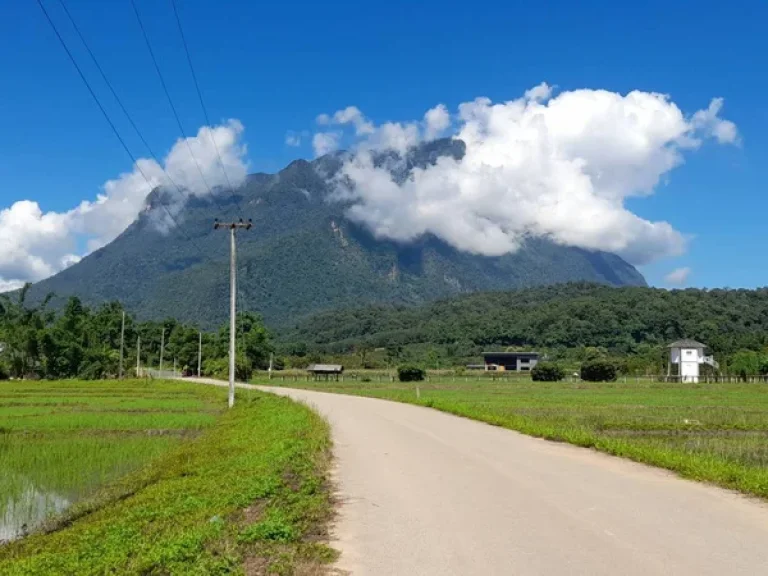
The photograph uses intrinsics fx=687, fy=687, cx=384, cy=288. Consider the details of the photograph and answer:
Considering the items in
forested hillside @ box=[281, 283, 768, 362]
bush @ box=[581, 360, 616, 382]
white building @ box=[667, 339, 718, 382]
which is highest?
forested hillside @ box=[281, 283, 768, 362]

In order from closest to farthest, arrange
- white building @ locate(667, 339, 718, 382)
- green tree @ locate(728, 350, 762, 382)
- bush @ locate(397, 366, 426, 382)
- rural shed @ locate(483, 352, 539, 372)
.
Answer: bush @ locate(397, 366, 426, 382), green tree @ locate(728, 350, 762, 382), white building @ locate(667, 339, 718, 382), rural shed @ locate(483, 352, 539, 372)

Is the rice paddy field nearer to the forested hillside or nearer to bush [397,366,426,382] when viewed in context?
bush [397,366,426,382]

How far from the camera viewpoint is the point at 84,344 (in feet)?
266

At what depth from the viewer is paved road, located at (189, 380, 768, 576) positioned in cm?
676

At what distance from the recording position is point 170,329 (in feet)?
377

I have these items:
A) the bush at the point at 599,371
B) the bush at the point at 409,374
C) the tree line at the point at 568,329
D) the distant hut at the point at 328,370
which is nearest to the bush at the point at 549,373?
the bush at the point at 599,371

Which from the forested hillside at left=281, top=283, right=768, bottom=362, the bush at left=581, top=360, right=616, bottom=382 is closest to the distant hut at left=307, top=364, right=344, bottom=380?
the bush at left=581, top=360, right=616, bottom=382

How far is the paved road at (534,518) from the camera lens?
676 centimetres

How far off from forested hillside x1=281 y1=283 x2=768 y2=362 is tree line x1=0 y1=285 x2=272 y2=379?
38452mm

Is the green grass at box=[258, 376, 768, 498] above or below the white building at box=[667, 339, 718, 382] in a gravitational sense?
below

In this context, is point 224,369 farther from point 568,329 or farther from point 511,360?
point 568,329

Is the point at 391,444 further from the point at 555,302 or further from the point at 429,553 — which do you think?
the point at 555,302

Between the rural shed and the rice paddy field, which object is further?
the rural shed

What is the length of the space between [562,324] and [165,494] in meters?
122
